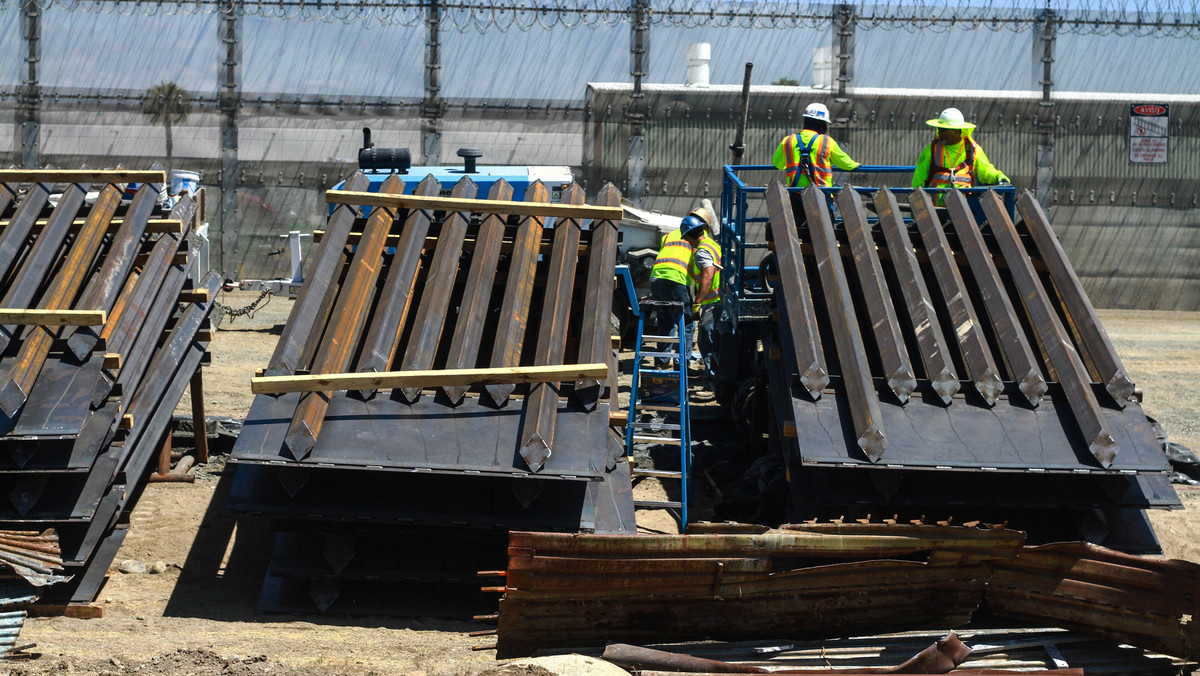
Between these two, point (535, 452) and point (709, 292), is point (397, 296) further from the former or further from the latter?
point (709, 292)

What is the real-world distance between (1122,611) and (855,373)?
86.4 inches

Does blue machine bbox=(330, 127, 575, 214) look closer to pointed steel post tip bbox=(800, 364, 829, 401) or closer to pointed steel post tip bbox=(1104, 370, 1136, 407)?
pointed steel post tip bbox=(800, 364, 829, 401)

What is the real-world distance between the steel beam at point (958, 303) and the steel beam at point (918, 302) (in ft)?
0.39

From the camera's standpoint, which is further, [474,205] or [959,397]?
[474,205]

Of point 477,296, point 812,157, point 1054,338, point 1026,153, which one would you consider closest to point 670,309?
point 812,157

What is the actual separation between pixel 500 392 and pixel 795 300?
2.22 meters

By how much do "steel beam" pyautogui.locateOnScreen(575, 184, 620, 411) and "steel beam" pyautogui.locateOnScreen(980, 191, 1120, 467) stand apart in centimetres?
283

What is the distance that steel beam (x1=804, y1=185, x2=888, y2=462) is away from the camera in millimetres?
6836

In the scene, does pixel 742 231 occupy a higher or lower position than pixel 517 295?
higher

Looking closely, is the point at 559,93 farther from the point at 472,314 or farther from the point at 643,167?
the point at 472,314

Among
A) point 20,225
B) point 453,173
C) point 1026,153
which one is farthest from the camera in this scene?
point 1026,153

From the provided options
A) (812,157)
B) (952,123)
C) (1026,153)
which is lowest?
(952,123)

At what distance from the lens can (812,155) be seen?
433 inches

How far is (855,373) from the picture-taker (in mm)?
7258
